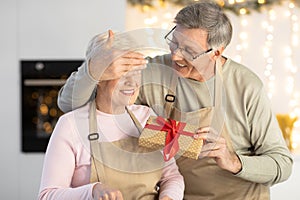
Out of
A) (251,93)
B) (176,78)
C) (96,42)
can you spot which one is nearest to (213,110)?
(176,78)

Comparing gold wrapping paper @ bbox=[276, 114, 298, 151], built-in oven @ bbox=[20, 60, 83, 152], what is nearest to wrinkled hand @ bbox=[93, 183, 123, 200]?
built-in oven @ bbox=[20, 60, 83, 152]

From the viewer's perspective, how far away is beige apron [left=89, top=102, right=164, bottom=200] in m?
1.46

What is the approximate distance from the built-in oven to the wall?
36 millimetres

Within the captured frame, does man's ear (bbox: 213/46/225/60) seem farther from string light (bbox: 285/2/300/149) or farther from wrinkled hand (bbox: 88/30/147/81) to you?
string light (bbox: 285/2/300/149)

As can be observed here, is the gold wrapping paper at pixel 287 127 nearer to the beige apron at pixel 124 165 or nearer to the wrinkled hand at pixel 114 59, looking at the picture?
the beige apron at pixel 124 165

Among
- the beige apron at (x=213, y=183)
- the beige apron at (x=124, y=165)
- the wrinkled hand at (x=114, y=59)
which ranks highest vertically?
the wrinkled hand at (x=114, y=59)

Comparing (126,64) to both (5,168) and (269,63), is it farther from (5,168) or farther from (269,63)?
(269,63)

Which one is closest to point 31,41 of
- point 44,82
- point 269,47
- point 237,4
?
point 44,82

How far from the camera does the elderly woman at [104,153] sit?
145 centimetres

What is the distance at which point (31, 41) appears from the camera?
11.4 feet

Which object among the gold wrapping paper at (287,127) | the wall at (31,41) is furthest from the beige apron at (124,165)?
the gold wrapping paper at (287,127)

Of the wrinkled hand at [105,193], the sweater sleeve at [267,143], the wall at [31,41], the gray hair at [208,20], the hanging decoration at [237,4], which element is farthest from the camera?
the hanging decoration at [237,4]

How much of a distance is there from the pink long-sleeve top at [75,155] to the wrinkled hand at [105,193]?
18mm

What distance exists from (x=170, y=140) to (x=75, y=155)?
0.24 metres
